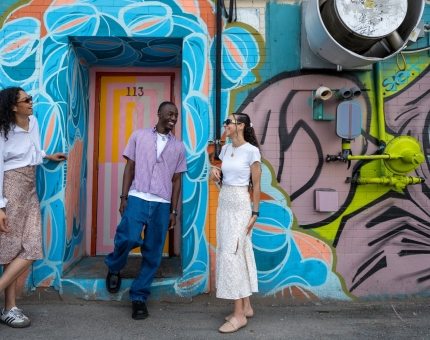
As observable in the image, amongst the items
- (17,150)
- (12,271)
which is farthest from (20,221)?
(17,150)

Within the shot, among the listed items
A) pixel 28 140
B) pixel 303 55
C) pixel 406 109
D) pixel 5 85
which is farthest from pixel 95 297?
pixel 406 109

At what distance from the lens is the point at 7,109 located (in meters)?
3.32

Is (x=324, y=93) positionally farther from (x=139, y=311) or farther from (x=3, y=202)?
(x=3, y=202)

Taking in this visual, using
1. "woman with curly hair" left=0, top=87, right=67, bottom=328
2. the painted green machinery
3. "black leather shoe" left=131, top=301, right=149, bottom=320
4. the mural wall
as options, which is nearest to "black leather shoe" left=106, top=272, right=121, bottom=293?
"black leather shoe" left=131, top=301, right=149, bottom=320

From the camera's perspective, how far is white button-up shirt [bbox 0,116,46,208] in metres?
3.28

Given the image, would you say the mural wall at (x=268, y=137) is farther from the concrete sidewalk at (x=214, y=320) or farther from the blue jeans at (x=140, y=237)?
the blue jeans at (x=140, y=237)

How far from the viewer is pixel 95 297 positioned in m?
3.82

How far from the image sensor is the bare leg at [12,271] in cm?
320

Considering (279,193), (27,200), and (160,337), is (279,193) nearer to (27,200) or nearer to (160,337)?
(160,337)

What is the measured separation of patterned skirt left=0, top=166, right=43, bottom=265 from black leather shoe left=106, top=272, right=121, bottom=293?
676 mm

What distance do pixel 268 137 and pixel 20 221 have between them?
2.47m

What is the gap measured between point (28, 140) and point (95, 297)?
1645 millimetres

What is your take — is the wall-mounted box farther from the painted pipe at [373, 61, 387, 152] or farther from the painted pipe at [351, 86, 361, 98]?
the painted pipe at [351, 86, 361, 98]

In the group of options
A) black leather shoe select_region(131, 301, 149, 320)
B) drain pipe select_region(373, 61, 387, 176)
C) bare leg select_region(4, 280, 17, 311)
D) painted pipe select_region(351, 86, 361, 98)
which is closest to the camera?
bare leg select_region(4, 280, 17, 311)
